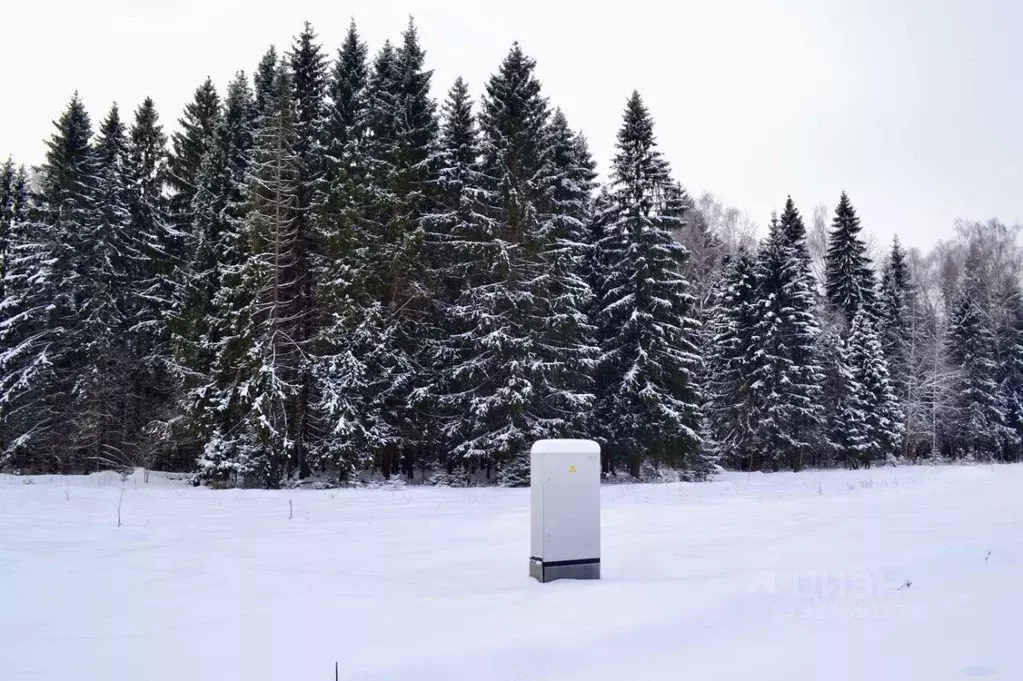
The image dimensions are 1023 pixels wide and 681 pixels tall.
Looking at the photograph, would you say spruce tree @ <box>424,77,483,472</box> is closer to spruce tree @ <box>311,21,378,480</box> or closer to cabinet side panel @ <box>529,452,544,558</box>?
spruce tree @ <box>311,21,378,480</box>

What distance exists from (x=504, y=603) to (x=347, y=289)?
1963 cm

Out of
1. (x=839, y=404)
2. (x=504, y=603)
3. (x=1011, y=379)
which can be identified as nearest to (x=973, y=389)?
(x=1011, y=379)

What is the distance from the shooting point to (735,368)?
39656mm

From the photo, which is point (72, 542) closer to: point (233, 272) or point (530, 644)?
point (530, 644)

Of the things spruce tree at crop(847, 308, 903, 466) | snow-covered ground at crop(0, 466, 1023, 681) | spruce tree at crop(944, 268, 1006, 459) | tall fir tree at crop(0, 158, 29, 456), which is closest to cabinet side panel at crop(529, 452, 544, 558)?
snow-covered ground at crop(0, 466, 1023, 681)

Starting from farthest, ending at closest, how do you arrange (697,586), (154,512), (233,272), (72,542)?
(233,272), (154,512), (72,542), (697,586)

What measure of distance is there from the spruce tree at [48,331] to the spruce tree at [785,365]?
30.9 metres

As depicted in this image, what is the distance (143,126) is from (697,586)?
35.9 m

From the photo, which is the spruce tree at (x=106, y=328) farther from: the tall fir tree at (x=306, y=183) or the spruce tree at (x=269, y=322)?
the tall fir tree at (x=306, y=183)

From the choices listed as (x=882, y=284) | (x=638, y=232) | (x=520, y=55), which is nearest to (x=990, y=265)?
(x=882, y=284)

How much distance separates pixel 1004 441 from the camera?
5116 cm

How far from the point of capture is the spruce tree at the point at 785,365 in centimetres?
3756

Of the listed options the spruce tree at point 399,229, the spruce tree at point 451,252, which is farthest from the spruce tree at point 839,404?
the spruce tree at point 399,229

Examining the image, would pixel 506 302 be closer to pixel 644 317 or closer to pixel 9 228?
pixel 644 317
